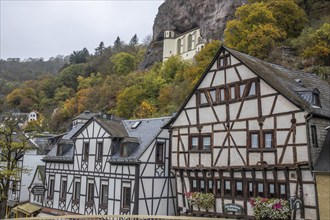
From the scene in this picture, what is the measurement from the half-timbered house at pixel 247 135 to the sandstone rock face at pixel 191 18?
38.8 meters

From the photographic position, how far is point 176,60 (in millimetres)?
60875

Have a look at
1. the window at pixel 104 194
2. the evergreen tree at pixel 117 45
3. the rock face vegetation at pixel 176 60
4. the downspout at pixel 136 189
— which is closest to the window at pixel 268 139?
the downspout at pixel 136 189

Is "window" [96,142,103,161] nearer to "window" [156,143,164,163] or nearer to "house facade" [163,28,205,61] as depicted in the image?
"window" [156,143,164,163]

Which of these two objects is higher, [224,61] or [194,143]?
[224,61]

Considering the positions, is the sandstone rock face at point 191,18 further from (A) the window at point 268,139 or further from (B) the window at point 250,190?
(B) the window at point 250,190

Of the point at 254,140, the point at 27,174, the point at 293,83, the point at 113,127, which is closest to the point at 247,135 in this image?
the point at 254,140

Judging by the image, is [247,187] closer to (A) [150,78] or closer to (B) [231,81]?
(B) [231,81]

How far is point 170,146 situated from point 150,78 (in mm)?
34845

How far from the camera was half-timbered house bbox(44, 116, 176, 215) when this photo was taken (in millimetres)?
22078

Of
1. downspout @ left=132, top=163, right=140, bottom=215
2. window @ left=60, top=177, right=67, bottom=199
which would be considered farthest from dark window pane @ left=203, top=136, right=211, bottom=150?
window @ left=60, top=177, right=67, bottom=199

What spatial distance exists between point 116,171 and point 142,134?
3151mm

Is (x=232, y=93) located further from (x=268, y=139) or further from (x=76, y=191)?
(x=76, y=191)

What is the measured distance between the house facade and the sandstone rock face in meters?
1.33

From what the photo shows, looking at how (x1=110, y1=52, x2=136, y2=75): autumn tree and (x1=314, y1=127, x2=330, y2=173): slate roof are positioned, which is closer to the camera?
(x1=314, y1=127, x2=330, y2=173): slate roof
